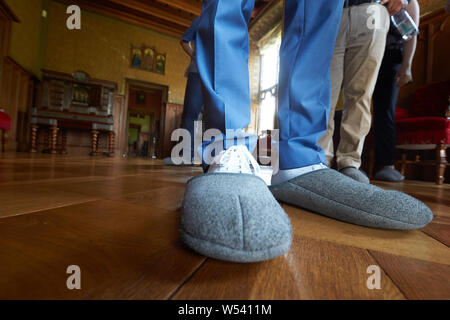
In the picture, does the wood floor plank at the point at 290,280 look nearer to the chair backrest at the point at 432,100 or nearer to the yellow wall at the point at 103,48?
the chair backrest at the point at 432,100

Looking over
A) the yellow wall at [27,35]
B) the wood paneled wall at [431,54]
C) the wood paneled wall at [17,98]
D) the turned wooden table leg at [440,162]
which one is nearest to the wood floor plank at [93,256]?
the turned wooden table leg at [440,162]

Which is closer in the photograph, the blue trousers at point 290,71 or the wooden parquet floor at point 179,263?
the wooden parquet floor at point 179,263

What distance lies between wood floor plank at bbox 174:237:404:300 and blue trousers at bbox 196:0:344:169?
0.68 ft

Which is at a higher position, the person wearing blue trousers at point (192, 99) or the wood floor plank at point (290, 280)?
the person wearing blue trousers at point (192, 99)

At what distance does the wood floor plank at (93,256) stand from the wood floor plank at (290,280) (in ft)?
0.06

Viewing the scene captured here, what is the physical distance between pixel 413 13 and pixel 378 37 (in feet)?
0.83

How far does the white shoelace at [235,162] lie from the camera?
290 mm

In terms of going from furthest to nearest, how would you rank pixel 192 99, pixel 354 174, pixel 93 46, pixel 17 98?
1. pixel 93 46
2. pixel 17 98
3. pixel 192 99
4. pixel 354 174

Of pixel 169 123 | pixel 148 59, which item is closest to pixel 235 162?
pixel 169 123

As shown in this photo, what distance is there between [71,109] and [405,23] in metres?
4.14

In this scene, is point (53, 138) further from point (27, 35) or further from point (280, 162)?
point (280, 162)

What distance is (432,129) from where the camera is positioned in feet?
4.45

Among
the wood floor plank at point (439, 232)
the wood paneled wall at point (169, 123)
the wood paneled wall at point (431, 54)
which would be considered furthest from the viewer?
the wood paneled wall at point (169, 123)

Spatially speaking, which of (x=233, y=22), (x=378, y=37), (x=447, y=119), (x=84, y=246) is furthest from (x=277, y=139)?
(x=447, y=119)
